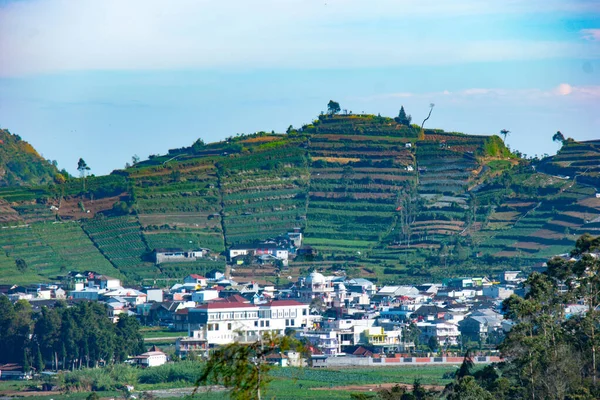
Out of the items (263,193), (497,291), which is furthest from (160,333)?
(263,193)

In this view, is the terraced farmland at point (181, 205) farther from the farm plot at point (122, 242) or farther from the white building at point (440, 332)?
the white building at point (440, 332)

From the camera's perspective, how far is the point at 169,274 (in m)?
103

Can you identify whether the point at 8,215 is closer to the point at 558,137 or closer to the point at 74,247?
the point at 74,247

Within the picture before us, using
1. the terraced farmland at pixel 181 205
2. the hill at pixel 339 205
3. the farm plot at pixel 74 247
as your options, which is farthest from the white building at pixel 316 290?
the farm plot at pixel 74 247

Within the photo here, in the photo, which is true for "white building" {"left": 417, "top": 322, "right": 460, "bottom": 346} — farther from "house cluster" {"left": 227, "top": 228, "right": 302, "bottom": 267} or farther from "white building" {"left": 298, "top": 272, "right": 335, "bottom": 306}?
"house cluster" {"left": 227, "top": 228, "right": 302, "bottom": 267}

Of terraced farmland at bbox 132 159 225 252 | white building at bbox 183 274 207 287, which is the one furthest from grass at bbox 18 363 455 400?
terraced farmland at bbox 132 159 225 252

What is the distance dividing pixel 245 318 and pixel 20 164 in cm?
9456

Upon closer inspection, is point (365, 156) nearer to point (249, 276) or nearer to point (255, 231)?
point (255, 231)

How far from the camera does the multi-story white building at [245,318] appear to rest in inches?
3135

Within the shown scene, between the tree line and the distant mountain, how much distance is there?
283 ft

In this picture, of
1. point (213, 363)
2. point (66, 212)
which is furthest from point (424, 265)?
point (213, 363)

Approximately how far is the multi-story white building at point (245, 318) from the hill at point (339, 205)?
16.9 meters

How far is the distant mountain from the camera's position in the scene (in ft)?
534

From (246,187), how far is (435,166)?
1897 centimetres
